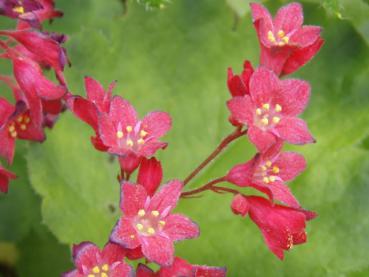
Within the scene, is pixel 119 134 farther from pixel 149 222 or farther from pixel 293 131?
pixel 293 131

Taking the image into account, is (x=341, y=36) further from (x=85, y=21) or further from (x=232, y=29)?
(x=85, y=21)

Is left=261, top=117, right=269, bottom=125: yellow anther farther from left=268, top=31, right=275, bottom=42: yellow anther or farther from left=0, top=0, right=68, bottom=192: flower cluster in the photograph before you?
left=0, top=0, right=68, bottom=192: flower cluster

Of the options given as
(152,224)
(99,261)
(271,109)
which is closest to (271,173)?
(271,109)

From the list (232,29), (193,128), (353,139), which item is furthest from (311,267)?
(232,29)

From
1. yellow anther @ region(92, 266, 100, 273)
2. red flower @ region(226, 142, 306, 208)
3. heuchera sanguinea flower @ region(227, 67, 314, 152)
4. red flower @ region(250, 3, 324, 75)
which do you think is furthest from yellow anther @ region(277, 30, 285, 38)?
yellow anther @ region(92, 266, 100, 273)

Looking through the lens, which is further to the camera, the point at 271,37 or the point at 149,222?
the point at 271,37

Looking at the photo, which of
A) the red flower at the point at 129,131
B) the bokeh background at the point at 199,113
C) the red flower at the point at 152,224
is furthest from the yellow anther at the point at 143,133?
the bokeh background at the point at 199,113
